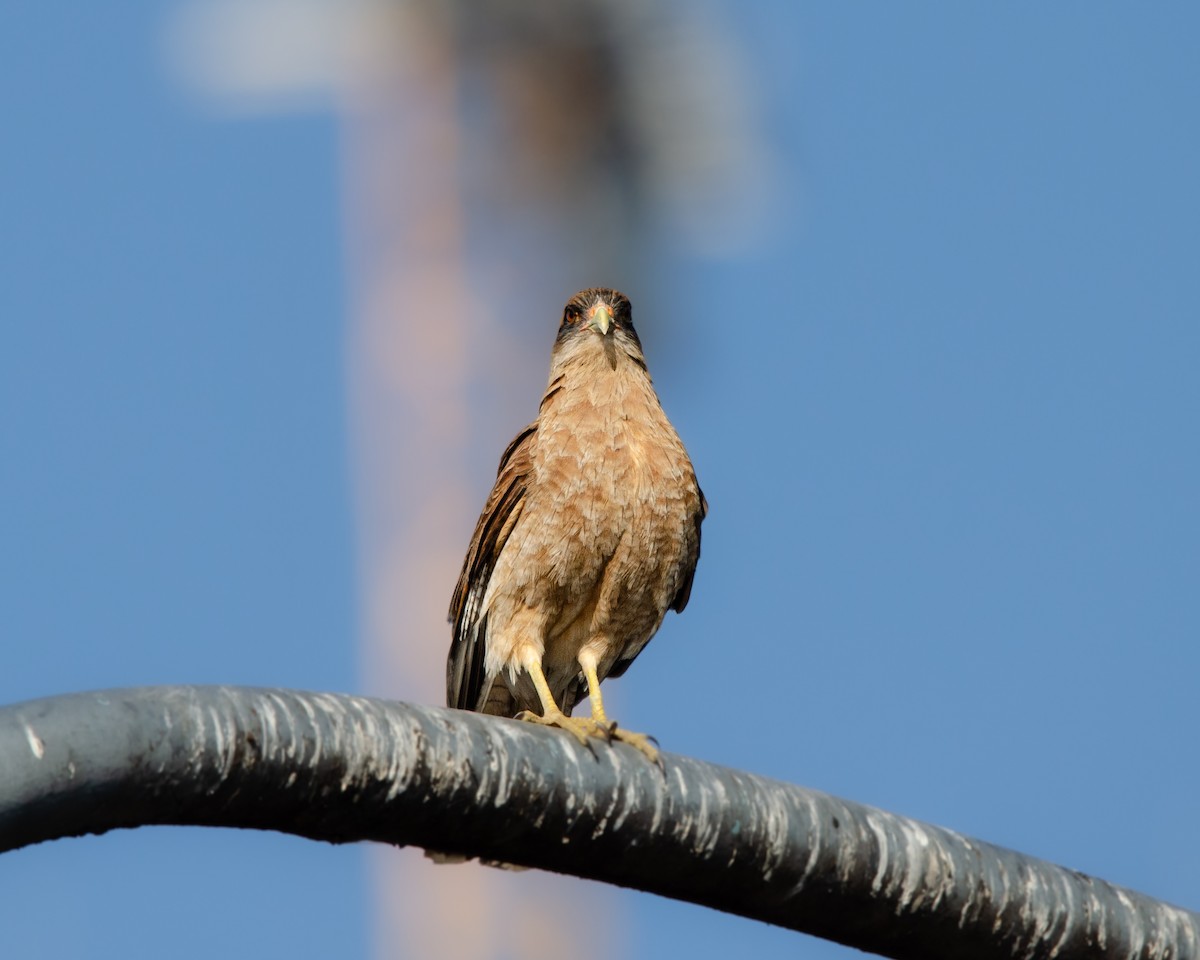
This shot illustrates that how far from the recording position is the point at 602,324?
26.9 ft

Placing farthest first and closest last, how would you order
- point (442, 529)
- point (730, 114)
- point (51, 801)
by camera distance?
1. point (730, 114)
2. point (442, 529)
3. point (51, 801)

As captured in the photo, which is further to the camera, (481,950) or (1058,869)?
(481,950)

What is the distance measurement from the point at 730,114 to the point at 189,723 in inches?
671

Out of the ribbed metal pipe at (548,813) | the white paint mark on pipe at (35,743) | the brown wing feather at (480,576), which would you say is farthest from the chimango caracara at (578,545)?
the white paint mark on pipe at (35,743)

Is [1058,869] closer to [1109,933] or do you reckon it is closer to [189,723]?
[1109,933]

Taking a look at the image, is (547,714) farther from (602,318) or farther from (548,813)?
(548,813)

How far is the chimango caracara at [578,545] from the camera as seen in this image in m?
7.51

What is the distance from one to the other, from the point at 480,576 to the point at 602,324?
1.05m

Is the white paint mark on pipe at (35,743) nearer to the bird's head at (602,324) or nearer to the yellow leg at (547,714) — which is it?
the yellow leg at (547,714)

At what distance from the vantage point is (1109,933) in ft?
14.6

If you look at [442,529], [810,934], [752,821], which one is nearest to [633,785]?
[752,821]

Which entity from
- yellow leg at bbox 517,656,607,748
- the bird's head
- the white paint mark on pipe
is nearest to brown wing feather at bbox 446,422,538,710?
yellow leg at bbox 517,656,607,748

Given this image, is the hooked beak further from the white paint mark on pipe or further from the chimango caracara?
the white paint mark on pipe

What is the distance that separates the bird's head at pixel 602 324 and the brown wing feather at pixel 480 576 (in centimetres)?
46
